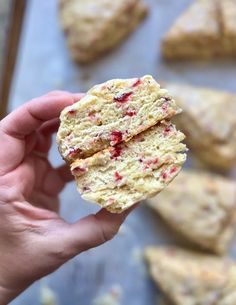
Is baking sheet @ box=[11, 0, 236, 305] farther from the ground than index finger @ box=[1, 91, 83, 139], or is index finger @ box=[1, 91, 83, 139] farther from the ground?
index finger @ box=[1, 91, 83, 139]

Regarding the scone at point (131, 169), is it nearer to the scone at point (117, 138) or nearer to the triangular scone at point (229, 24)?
the scone at point (117, 138)

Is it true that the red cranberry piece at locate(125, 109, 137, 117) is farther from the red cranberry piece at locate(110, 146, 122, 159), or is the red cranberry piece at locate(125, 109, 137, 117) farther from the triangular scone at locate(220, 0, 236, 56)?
the triangular scone at locate(220, 0, 236, 56)

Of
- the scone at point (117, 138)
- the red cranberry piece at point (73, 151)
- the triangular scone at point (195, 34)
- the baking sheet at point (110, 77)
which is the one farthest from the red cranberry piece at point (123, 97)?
the triangular scone at point (195, 34)

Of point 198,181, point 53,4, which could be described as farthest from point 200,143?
point 53,4

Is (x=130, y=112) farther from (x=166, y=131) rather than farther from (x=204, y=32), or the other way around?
(x=204, y=32)

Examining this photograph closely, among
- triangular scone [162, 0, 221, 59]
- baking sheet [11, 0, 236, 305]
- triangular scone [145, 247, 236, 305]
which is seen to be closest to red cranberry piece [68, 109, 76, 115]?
baking sheet [11, 0, 236, 305]

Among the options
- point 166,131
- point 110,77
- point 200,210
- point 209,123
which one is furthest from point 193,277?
point 166,131
